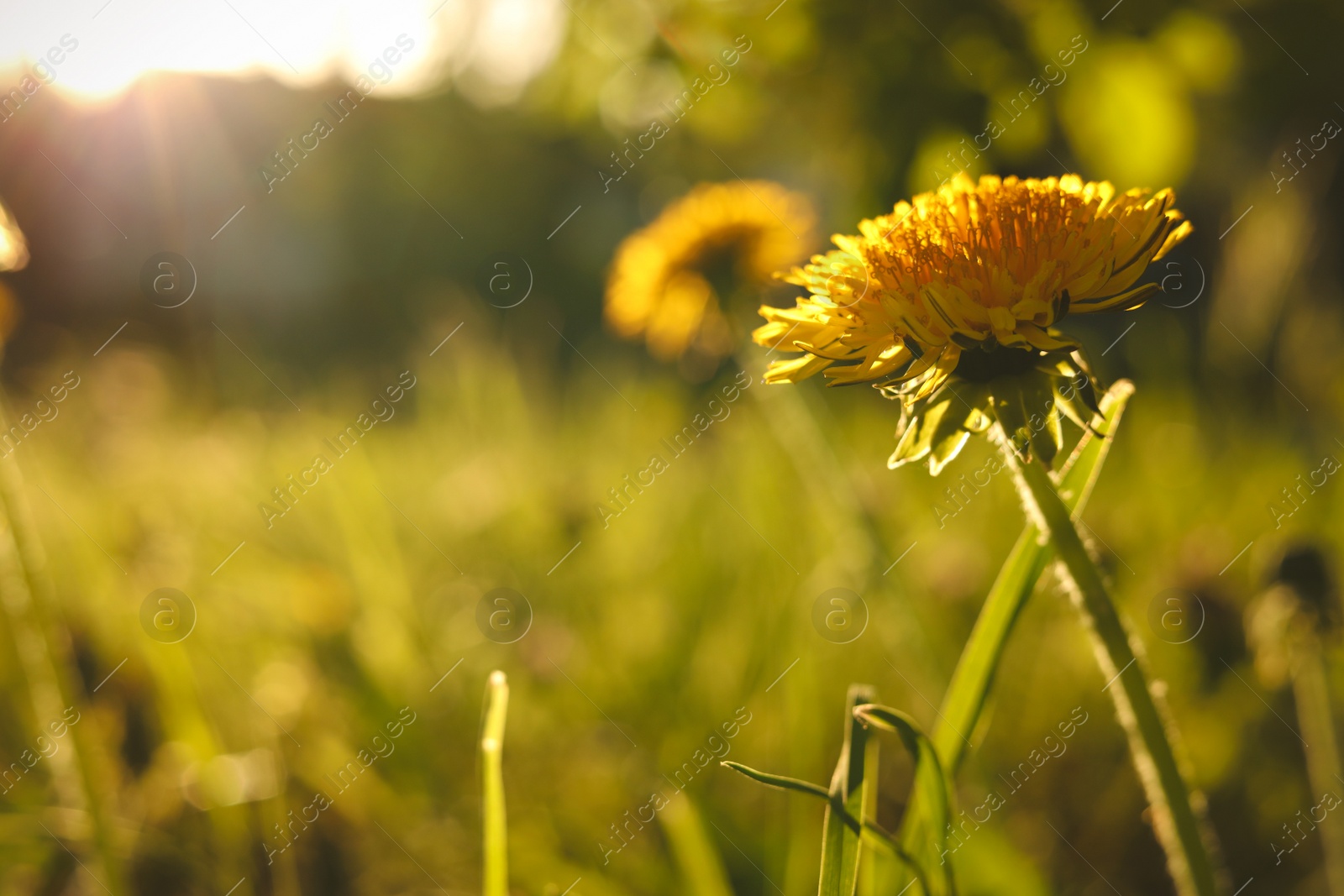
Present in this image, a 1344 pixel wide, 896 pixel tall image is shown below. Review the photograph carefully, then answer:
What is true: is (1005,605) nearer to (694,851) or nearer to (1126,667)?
(1126,667)

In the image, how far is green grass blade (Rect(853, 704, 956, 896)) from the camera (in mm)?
827

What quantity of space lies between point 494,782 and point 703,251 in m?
1.67

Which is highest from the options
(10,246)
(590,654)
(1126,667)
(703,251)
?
(10,246)

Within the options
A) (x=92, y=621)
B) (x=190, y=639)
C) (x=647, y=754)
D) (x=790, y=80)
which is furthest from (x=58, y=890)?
(x=790, y=80)

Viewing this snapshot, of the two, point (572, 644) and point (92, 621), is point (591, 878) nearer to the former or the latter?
point (572, 644)

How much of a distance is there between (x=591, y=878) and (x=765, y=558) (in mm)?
1158

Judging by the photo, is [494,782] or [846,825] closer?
[846,825]

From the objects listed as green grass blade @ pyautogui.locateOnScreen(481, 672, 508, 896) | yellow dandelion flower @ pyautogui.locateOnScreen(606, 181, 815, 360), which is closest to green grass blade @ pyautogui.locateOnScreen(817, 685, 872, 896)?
green grass blade @ pyautogui.locateOnScreen(481, 672, 508, 896)

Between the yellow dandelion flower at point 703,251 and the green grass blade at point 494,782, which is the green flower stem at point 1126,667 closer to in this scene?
the green grass blade at point 494,782

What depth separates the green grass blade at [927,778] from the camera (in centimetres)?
83

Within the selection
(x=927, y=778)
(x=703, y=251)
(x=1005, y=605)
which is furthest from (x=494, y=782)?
(x=703, y=251)

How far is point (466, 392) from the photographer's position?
3961 millimetres

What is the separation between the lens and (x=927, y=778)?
2.93 ft

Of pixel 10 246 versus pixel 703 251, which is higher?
pixel 10 246
